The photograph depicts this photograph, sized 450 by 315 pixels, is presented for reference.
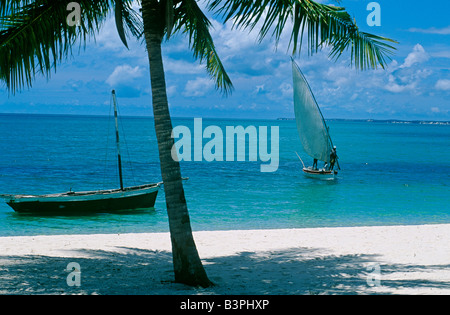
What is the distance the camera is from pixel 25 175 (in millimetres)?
41969

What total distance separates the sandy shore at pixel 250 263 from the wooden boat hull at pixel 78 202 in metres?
8.28

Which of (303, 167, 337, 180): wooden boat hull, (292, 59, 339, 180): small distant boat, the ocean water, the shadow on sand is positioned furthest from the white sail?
the shadow on sand

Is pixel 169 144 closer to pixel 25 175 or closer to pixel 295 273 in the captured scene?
pixel 295 273

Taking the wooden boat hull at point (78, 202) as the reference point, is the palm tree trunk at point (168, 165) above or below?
above

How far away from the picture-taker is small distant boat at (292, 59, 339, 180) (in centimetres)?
3366

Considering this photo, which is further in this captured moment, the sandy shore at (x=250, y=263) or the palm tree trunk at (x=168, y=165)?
the sandy shore at (x=250, y=263)

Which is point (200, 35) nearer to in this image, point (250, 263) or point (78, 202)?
point (250, 263)

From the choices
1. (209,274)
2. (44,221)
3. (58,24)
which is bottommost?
(44,221)

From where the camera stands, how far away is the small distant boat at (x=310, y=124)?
33656mm

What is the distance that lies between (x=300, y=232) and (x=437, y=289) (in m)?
8.03

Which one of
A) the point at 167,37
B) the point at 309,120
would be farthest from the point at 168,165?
the point at 309,120

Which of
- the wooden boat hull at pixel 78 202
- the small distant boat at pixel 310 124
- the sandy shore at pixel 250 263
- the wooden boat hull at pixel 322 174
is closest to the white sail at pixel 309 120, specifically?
the small distant boat at pixel 310 124

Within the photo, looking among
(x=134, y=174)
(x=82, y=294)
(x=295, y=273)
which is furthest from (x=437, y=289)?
(x=134, y=174)

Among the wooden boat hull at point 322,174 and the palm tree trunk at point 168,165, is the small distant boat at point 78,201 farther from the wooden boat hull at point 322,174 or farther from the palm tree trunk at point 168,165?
the wooden boat hull at point 322,174
